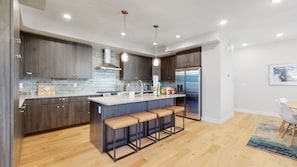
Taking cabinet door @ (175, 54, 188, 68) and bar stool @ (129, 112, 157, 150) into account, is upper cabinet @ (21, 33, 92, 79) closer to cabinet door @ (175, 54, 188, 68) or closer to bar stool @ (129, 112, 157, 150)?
bar stool @ (129, 112, 157, 150)

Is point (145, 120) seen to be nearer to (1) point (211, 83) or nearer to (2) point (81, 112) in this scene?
(2) point (81, 112)

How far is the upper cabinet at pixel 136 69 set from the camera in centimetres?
544

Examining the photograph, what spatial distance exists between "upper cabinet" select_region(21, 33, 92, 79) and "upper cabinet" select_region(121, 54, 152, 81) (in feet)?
4.69

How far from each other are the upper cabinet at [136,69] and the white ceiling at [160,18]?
44.5 inches

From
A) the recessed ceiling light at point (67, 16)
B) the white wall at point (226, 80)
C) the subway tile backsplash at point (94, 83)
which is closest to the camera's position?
the recessed ceiling light at point (67, 16)

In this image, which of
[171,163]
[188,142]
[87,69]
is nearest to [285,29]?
[188,142]

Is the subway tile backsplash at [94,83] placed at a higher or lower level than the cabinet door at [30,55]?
lower

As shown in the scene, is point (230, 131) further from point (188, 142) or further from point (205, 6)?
point (205, 6)

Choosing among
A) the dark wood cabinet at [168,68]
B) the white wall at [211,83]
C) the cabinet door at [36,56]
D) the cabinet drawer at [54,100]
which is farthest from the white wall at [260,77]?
the cabinet door at [36,56]

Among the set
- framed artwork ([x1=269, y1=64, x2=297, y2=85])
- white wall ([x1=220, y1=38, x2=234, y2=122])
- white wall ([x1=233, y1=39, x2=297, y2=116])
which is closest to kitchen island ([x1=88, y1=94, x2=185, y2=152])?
white wall ([x1=220, y1=38, x2=234, y2=122])

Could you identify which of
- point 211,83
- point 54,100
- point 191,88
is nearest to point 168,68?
point 191,88

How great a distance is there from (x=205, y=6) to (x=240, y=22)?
4.55 ft

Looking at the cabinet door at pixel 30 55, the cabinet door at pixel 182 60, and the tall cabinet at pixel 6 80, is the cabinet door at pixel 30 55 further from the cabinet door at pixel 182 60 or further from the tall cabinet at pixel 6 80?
the cabinet door at pixel 182 60

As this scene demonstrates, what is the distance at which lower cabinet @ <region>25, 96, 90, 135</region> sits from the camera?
324 cm
